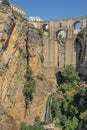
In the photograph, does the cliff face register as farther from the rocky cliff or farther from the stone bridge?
the rocky cliff

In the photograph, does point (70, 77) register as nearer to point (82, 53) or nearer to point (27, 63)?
point (82, 53)

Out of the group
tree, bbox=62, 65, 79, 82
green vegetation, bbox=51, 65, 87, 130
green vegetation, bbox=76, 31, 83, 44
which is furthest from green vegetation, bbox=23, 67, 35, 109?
green vegetation, bbox=76, 31, 83, 44

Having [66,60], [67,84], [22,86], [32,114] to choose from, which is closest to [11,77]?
[22,86]

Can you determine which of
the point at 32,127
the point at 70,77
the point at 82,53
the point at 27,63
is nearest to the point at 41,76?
the point at 27,63

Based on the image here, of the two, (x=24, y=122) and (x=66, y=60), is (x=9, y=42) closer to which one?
(x=24, y=122)

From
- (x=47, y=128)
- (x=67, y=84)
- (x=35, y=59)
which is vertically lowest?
(x=47, y=128)

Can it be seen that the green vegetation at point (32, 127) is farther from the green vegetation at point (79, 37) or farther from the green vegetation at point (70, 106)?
the green vegetation at point (79, 37)
